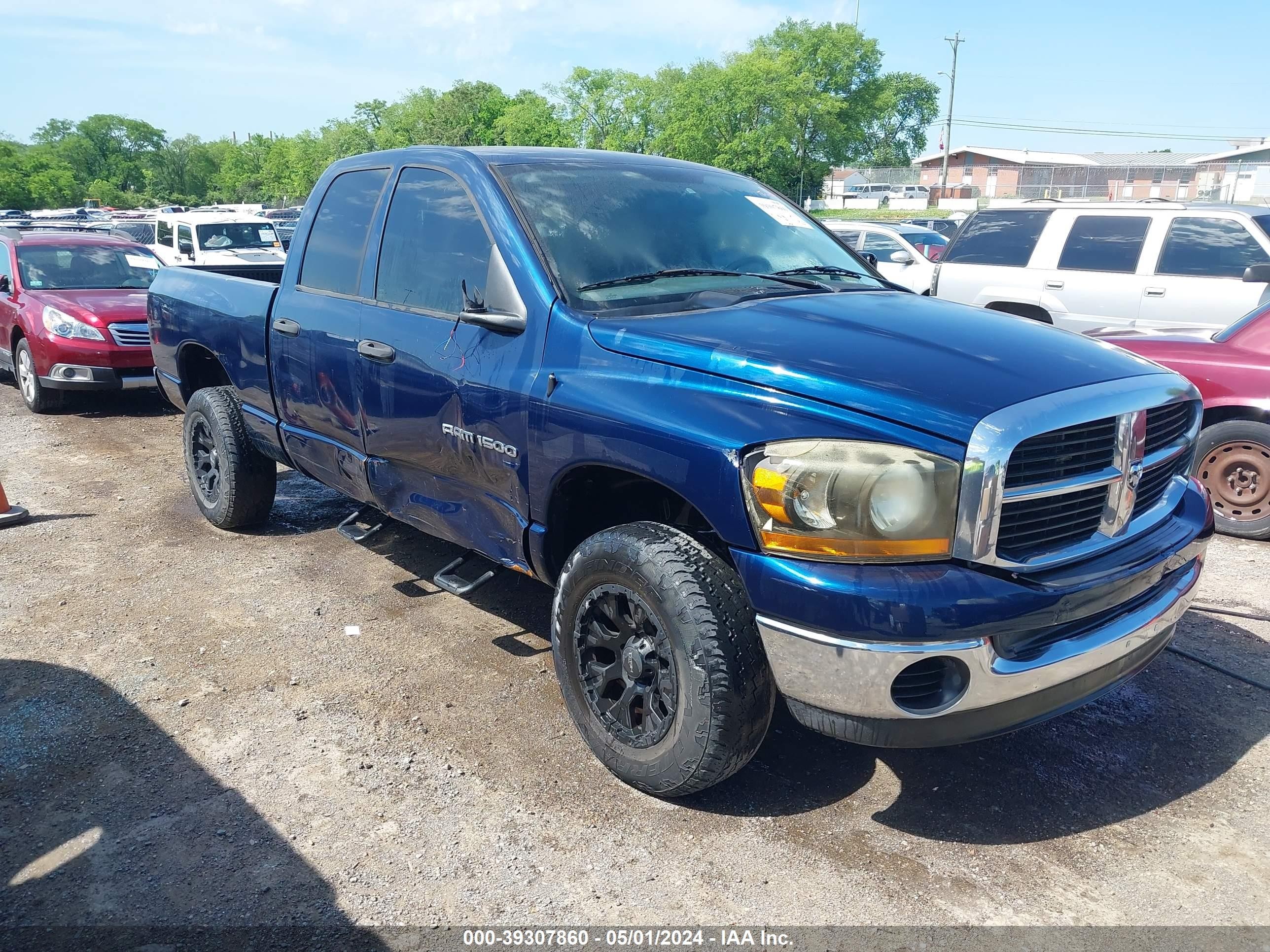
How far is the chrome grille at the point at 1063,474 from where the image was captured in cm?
246

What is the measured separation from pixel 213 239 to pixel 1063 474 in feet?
53.0

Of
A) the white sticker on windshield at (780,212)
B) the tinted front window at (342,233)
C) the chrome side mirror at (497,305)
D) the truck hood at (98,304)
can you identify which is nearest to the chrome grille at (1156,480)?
the white sticker on windshield at (780,212)

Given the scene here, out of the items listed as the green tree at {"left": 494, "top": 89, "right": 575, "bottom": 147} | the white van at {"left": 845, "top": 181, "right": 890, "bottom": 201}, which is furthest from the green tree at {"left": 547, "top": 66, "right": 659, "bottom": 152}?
the white van at {"left": 845, "top": 181, "right": 890, "bottom": 201}

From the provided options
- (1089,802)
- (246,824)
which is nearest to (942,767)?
(1089,802)

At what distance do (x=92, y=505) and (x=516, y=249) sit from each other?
14.5 feet

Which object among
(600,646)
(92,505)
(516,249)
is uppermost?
(516,249)

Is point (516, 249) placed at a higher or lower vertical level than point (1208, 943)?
higher

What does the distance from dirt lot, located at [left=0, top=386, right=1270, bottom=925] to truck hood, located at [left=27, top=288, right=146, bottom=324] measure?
5193mm

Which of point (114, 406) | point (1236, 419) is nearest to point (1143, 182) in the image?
point (1236, 419)

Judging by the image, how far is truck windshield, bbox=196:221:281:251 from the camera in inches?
A: 630

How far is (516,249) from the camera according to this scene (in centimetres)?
343

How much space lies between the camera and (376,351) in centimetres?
393

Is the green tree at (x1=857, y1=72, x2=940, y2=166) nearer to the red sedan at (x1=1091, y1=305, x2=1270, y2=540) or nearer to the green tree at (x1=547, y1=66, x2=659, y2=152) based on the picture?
the green tree at (x1=547, y1=66, x2=659, y2=152)

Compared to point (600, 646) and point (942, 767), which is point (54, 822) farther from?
point (942, 767)
